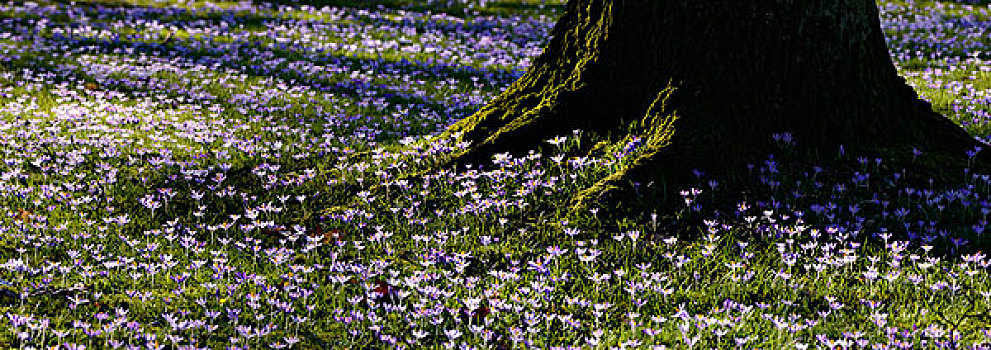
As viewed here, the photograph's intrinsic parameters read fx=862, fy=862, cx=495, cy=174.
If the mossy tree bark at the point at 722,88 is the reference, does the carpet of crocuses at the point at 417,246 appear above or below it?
below

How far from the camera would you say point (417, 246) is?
507cm

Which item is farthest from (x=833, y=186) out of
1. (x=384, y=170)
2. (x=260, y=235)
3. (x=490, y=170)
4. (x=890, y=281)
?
(x=260, y=235)

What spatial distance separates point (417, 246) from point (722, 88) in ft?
7.20

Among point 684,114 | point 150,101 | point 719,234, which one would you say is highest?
point 684,114

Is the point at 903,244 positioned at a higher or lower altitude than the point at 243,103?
higher

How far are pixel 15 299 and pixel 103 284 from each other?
412mm

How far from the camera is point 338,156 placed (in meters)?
7.10

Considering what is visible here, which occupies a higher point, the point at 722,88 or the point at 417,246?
the point at 722,88

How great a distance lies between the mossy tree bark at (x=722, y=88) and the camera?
5.50 metres

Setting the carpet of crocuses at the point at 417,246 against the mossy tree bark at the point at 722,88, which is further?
the mossy tree bark at the point at 722,88

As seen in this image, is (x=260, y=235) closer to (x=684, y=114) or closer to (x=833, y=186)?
(x=684, y=114)

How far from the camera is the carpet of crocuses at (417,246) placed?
13.3ft

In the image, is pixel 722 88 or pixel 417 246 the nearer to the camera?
pixel 417 246

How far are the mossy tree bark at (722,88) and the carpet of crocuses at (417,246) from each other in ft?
0.65
